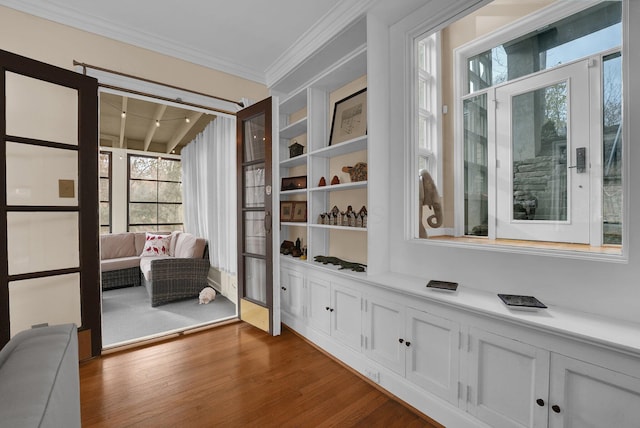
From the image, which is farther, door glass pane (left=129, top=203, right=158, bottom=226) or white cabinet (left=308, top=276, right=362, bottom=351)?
door glass pane (left=129, top=203, right=158, bottom=226)

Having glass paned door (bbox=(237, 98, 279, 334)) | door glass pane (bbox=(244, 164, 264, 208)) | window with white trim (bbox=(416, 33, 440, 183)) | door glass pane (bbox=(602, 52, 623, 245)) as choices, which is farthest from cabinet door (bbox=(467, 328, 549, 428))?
door glass pane (bbox=(244, 164, 264, 208))

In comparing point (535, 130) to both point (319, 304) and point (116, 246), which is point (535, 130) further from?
point (116, 246)

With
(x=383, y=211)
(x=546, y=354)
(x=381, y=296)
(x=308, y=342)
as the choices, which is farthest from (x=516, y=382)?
(x=308, y=342)

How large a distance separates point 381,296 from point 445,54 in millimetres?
1789

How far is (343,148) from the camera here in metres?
2.59

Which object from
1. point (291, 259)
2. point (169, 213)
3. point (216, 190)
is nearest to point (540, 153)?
point (291, 259)

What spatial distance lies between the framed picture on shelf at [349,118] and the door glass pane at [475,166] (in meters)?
0.79

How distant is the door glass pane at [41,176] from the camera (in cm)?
216

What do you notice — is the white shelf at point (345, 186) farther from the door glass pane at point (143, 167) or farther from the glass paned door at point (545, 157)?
the door glass pane at point (143, 167)

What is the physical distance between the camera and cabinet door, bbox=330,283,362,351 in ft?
7.40

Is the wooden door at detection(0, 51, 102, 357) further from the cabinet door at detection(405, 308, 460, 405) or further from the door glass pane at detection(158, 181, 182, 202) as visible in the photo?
the door glass pane at detection(158, 181, 182, 202)

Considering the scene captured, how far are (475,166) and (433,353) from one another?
1.28m

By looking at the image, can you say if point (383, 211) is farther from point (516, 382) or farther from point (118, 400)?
point (118, 400)

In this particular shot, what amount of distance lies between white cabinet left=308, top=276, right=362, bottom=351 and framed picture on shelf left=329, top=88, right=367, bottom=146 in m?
1.30
